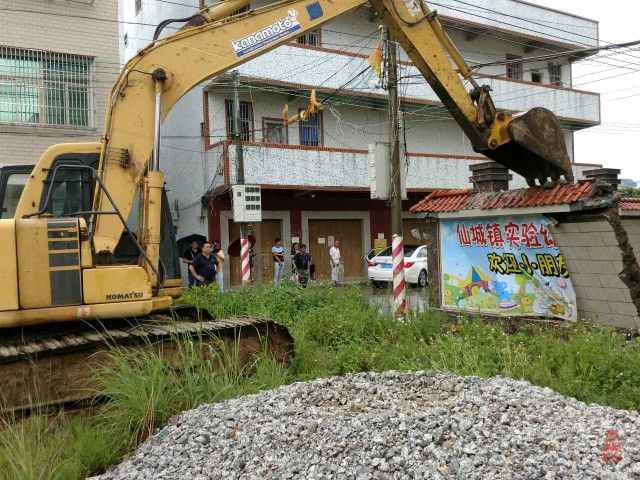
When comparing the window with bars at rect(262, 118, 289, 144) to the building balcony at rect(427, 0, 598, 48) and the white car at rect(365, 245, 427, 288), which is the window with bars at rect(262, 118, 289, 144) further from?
the building balcony at rect(427, 0, 598, 48)

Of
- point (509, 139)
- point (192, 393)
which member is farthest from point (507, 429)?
point (509, 139)

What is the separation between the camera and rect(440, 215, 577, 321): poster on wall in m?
9.79

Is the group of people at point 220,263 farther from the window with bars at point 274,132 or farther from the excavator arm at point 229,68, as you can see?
the excavator arm at point 229,68

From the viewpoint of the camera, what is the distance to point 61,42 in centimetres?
1605

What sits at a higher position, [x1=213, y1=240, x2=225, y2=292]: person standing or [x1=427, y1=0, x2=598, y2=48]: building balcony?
[x1=427, y1=0, x2=598, y2=48]: building balcony

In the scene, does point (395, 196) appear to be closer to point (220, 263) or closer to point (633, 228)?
point (633, 228)

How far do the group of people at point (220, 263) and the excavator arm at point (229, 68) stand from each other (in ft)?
18.6

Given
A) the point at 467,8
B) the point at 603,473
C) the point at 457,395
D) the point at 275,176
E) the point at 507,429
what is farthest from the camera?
the point at 467,8

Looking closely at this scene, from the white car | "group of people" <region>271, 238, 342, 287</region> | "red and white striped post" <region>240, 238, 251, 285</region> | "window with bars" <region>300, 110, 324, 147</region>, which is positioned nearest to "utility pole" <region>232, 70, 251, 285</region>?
"red and white striped post" <region>240, 238, 251, 285</region>

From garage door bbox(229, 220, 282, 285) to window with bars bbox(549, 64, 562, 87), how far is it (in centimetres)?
1659

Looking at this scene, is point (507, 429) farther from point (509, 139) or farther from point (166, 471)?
point (509, 139)

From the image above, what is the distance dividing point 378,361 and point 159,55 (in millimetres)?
4301

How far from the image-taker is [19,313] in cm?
557

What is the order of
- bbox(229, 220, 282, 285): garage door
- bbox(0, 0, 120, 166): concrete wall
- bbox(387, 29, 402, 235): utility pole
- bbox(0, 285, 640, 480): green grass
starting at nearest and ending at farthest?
bbox(0, 285, 640, 480): green grass < bbox(387, 29, 402, 235): utility pole < bbox(0, 0, 120, 166): concrete wall < bbox(229, 220, 282, 285): garage door
